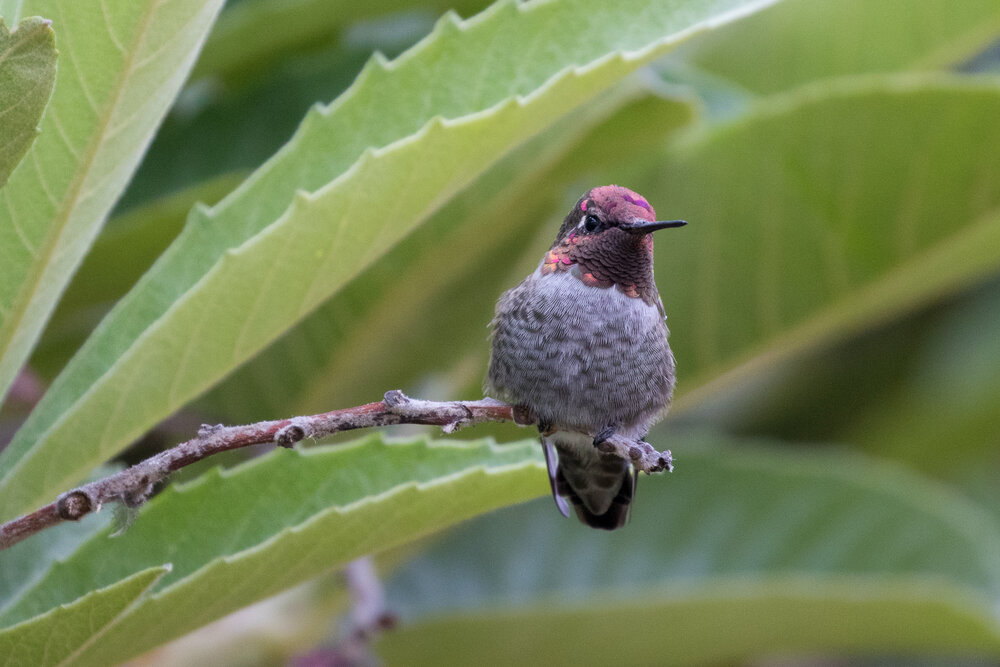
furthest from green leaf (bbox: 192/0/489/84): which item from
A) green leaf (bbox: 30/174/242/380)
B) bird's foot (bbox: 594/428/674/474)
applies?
bird's foot (bbox: 594/428/674/474)

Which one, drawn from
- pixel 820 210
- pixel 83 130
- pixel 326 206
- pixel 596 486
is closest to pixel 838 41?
pixel 820 210

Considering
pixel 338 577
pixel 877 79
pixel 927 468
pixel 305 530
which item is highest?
pixel 877 79

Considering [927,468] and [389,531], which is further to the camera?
[927,468]

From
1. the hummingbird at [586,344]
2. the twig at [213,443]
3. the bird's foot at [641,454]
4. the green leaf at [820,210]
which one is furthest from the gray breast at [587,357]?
the green leaf at [820,210]

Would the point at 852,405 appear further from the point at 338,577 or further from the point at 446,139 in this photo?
the point at 446,139

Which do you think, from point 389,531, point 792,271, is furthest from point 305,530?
point 792,271

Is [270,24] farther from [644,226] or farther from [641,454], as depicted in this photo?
[641,454]
